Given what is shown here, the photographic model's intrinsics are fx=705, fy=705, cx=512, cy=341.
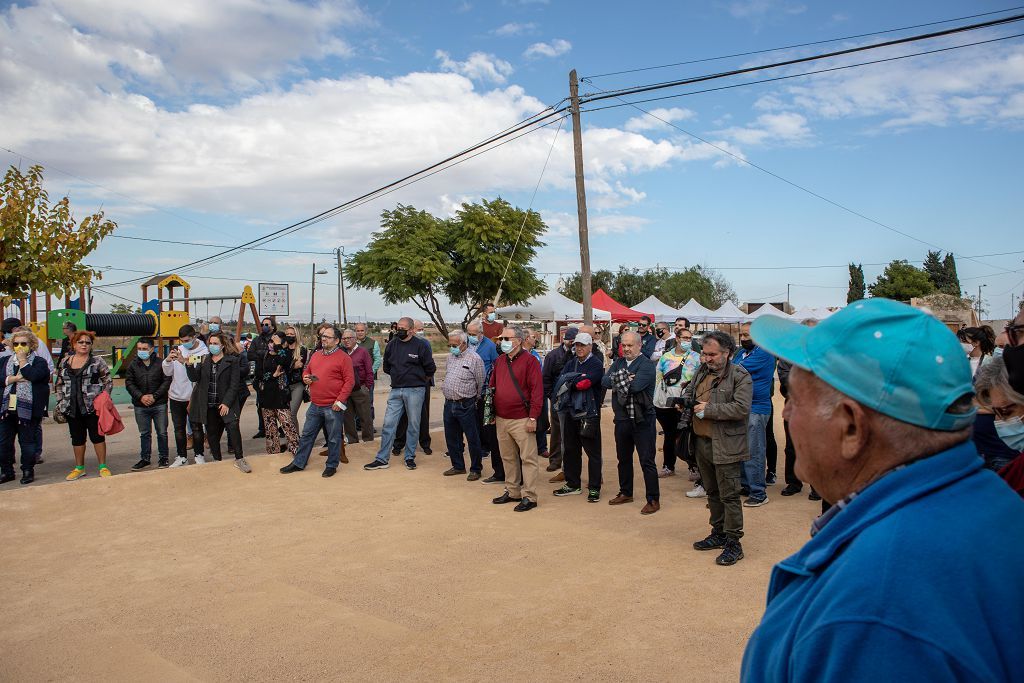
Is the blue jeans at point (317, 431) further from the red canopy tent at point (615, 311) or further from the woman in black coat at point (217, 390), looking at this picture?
the red canopy tent at point (615, 311)

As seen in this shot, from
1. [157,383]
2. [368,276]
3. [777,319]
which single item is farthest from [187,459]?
[368,276]

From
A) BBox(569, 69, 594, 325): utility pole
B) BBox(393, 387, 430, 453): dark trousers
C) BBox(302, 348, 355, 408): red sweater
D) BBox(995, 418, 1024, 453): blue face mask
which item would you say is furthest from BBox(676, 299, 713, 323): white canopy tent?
BBox(995, 418, 1024, 453): blue face mask

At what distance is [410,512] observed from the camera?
7.98m

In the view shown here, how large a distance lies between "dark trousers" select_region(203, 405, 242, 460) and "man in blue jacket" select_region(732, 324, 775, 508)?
6852 millimetres

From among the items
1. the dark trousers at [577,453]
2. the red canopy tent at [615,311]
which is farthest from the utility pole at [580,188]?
the red canopy tent at [615,311]

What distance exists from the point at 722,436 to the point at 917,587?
5268 millimetres

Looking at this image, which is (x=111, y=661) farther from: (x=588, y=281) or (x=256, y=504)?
(x=588, y=281)

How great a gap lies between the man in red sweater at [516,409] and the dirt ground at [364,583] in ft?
1.56

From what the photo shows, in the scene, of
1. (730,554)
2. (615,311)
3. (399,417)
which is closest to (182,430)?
(399,417)

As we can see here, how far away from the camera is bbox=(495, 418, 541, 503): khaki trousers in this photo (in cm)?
815

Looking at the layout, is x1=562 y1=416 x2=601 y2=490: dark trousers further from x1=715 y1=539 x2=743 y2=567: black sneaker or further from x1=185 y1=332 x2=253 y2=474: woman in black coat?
x1=185 y1=332 x2=253 y2=474: woman in black coat

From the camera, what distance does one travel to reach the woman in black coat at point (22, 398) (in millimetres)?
9375

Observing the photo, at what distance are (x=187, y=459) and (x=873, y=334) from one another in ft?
37.2

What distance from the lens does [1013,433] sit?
4.12m
